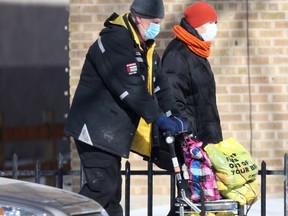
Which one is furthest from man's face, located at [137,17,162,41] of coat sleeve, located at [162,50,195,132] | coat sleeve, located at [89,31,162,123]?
coat sleeve, located at [162,50,195,132]

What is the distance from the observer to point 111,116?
8.02 meters

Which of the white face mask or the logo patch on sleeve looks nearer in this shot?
the logo patch on sleeve

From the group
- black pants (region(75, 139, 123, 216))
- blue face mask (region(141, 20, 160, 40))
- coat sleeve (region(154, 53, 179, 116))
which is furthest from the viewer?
coat sleeve (region(154, 53, 179, 116))

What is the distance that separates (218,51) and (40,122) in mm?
13680

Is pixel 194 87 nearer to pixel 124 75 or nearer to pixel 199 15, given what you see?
pixel 199 15

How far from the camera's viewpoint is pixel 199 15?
878cm

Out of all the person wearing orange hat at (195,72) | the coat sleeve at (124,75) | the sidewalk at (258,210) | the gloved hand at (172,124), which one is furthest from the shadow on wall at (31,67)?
the gloved hand at (172,124)

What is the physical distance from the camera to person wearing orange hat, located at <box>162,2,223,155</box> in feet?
28.6

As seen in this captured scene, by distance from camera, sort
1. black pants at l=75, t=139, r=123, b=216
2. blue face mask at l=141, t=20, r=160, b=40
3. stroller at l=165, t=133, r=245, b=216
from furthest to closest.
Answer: blue face mask at l=141, t=20, r=160, b=40
black pants at l=75, t=139, r=123, b=216
stroller at l=165, t=133, r=245, b=216

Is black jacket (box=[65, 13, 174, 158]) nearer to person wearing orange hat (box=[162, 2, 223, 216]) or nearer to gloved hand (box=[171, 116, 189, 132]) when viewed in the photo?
gloved hand (box=[171, 116, 189, 132])

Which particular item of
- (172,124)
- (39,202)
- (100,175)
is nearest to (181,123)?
(172,124)

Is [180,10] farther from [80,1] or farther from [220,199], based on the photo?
[220,199]

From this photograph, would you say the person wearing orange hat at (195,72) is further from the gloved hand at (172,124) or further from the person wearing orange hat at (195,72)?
the gloved hand at (172,124)

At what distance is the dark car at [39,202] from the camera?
21.1 ft
